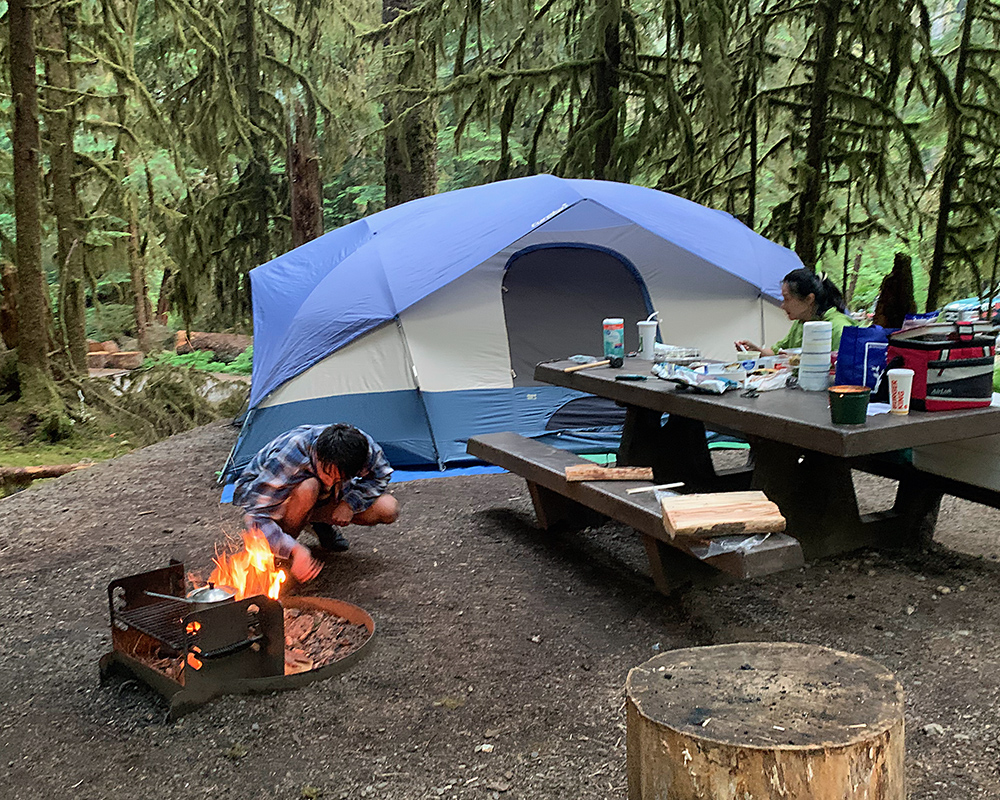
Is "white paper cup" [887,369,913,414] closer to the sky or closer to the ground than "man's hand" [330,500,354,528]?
closer to the sky

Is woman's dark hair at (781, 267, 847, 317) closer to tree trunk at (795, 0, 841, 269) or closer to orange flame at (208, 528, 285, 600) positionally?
orange flame at (208, 528, 285, 600)

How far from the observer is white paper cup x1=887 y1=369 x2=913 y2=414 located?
3098 mm

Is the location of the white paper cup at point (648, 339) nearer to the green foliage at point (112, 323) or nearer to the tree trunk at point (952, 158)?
the tree trunk at point (952, 158)

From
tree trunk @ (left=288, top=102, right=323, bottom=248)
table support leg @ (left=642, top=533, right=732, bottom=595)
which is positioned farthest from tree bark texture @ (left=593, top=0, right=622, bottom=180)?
table support leg @ (left=642, top=533, right=732, bottom=595)

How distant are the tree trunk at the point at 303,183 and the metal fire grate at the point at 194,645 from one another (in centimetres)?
699

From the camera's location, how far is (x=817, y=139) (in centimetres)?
728

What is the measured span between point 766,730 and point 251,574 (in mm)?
2322

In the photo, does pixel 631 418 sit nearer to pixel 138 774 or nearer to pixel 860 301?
pixel 138 774

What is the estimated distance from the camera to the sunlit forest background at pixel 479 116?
23.5 feet

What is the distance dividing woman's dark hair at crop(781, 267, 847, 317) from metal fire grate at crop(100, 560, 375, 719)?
9.30ft

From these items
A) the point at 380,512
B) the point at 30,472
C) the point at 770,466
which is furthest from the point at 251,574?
the point at 30,472

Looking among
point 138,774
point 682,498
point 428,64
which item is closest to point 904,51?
point 428,64

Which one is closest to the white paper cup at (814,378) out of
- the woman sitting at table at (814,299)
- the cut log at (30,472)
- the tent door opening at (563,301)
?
the woman sitting at table at (814,299)

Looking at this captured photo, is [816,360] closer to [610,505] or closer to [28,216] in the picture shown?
[610,505]
